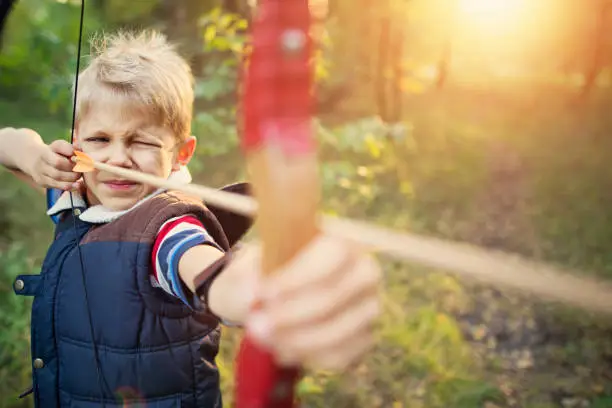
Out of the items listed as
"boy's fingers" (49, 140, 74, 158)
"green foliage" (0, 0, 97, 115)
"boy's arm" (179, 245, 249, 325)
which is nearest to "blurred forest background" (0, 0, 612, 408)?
"green foliage" (0, 0, 97, 115)

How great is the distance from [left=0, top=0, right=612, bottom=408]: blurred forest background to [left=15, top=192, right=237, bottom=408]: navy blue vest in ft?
2.05

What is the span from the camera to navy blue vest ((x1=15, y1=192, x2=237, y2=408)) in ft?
2.78

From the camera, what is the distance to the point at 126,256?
2.79 ft

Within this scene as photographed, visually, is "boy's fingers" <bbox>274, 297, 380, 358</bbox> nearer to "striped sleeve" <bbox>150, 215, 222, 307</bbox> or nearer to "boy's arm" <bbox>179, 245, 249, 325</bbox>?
"boy's arm" <bbox>179, 245, 249, 325</bbox>

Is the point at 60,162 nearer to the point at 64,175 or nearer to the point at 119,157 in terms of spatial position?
the point at 64,175

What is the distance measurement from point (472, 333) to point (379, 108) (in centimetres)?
147

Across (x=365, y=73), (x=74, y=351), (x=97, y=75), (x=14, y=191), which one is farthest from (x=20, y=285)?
(x=365, y=73)

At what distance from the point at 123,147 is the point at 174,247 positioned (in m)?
0.25

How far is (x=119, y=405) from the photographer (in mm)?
939

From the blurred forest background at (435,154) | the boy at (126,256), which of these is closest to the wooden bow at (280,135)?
the boy at (126,256)

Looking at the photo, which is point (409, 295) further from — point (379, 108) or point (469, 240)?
point (379, 108)

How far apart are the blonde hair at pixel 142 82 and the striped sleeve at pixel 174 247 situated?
23 cm

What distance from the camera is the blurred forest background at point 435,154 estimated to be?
2.23m

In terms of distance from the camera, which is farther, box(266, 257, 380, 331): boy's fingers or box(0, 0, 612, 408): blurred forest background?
box(0, 0, 612, 408): blurred forest background
